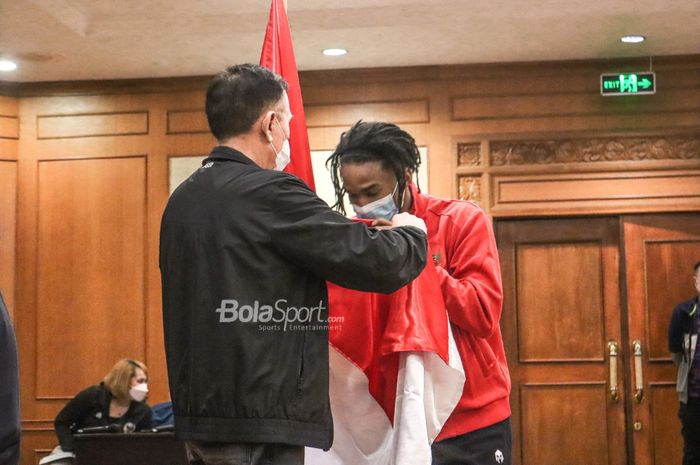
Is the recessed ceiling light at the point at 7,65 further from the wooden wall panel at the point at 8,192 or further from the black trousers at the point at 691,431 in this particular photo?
the black trousers at the point at 691,431

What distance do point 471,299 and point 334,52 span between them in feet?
15.0

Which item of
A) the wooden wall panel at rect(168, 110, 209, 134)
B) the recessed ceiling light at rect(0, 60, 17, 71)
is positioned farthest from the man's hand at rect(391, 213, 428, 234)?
the recessed ceiling light at rect(0, 60, 17, 71)

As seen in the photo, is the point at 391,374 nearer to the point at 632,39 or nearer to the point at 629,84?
the point at 632,39

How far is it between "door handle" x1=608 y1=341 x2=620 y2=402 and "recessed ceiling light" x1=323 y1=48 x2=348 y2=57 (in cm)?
268

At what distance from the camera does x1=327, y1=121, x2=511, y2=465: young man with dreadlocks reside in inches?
89.4

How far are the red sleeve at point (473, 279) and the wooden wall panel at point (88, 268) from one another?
502 centimetres

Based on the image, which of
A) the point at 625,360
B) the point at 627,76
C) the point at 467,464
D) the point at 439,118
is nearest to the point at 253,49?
the point at 439,118

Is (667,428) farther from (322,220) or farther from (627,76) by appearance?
(322,220)

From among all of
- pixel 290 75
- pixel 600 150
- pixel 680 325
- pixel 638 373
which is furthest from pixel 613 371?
pixel 290 75

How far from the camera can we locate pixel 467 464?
228 centimetres

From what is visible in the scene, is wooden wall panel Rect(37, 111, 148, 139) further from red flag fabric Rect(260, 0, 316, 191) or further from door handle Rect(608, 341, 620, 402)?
red flag fabric Rect(260, 0, 316, 191)

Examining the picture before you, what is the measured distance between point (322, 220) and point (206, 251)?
0.22m

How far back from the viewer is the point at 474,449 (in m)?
2.30

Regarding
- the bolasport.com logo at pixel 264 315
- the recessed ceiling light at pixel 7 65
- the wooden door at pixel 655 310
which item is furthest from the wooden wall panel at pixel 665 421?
the bolasport.com logo at pixel 264 315
